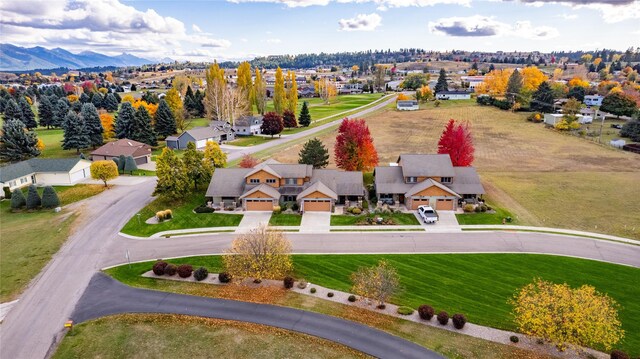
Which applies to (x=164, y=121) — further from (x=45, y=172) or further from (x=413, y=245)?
(x=413, y=245)

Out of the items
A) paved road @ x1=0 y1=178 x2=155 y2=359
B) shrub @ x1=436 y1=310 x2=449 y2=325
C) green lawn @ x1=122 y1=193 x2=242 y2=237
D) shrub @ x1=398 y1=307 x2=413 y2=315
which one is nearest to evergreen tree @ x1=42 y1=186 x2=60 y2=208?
paved road @ x1=0 y1=178 x2=155 y2=359

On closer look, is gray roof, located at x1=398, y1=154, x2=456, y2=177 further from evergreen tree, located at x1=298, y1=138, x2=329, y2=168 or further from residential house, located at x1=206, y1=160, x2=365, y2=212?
evergreen tree, located at x1=298, y1=138, x2=329, y2=168

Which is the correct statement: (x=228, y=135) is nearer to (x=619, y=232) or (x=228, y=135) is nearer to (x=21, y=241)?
(x=21, y=241)

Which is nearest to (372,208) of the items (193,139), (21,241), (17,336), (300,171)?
(300,171)

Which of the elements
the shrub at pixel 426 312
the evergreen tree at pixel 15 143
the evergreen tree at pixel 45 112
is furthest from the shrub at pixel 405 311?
the evergreen tree at pixel 45 112

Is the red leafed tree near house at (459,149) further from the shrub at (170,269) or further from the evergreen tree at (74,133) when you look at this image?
the evergreen tree at (74,133)

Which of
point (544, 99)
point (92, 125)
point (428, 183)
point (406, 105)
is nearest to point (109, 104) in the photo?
point (92, 125)
